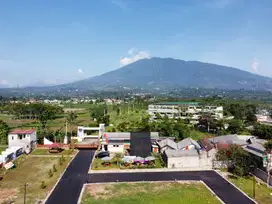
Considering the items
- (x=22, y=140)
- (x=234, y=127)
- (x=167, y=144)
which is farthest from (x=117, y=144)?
(x=234, y=127)

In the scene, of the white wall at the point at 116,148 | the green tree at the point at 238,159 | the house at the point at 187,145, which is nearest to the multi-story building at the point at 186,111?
the house at the point at 187,145

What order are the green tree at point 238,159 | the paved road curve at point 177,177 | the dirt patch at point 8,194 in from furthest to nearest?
the green tree at point 238,159, the paved road curve at point 177,177, the dirt patch at point 8,194

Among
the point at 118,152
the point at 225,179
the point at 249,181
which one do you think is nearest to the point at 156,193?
the point at 225,179

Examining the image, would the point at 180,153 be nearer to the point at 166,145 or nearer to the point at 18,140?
the point at 166,145

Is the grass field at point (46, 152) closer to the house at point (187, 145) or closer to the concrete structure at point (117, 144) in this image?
the concrete structure at point (117, 144)

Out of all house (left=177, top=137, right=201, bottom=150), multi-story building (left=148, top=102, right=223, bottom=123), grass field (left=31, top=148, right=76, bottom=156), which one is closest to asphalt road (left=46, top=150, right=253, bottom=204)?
grass field (left=31, top=148, right=76, bottom=156)

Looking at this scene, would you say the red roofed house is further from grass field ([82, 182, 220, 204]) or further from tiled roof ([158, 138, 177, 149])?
tiled roof ([158, 138, 177, 149])
